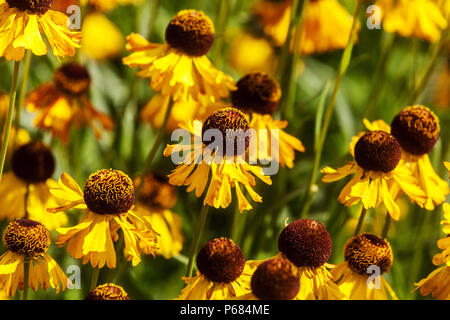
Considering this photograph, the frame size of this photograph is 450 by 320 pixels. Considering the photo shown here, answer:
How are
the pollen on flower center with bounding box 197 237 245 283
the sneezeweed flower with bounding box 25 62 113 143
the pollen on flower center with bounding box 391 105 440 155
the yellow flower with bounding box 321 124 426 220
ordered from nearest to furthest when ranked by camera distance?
the pollen on flower center with bounding box 197 237 245 283 → the yellow flower with bounding box 321 124 426 220 → the pollen on flower center with bounding box 391 105 440 155 → the sneezeweed flower with bounding box 25 62 113 143

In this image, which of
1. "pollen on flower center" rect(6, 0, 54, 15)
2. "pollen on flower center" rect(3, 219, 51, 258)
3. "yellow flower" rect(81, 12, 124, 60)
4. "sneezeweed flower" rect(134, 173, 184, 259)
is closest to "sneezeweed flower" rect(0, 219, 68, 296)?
"pollen on flower center" rect(3, 219, 51, 258)

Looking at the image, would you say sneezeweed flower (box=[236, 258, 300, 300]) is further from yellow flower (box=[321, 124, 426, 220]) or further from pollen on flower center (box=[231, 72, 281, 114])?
pollen on flower center (box=[231, 72, 281, 114])

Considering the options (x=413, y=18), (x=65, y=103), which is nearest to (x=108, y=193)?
(x=65, y=103)

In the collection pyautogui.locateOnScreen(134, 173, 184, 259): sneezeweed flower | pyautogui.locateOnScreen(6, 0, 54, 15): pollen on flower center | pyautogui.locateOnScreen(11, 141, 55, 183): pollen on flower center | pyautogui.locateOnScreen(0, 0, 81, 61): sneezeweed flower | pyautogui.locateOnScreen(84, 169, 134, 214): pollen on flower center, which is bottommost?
pyautogui.locateOnScreen(134, 173, 184, 259): sneezeweed flower

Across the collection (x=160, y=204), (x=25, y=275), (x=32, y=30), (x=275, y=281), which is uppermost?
(x=32, y=30)

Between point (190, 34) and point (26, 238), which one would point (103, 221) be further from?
point (190, 34)

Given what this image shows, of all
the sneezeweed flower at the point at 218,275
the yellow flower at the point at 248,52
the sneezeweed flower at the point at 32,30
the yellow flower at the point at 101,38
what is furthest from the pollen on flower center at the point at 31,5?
the yellow flower at the point at 248,52
